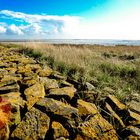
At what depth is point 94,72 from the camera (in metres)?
5.43

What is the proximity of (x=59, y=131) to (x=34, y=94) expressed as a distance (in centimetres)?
95

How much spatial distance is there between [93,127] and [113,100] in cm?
87

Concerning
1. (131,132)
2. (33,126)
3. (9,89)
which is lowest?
(131,132)

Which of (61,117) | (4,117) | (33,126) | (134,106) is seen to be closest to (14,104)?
(4,117)

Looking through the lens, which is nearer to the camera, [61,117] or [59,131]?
[59,131]

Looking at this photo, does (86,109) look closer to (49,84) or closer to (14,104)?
(14,104)

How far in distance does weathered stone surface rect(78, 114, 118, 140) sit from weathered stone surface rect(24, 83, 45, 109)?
768 mm

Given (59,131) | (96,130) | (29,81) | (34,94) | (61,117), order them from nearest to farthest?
1. (59,131)
2. (96,130)
3. (61,117)
4. (34,94)
5. (29,81)

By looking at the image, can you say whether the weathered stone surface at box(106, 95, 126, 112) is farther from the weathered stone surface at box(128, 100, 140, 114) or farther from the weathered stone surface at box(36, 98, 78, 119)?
the weathered stone surface at box(36, 98, 78, 119)

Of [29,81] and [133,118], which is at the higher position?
[29,81]

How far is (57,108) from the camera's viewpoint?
2.75 meters

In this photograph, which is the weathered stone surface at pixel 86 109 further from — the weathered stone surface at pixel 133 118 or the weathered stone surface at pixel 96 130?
the weathered stone surface at pixel 133 118

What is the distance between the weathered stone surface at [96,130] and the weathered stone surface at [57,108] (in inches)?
8.5

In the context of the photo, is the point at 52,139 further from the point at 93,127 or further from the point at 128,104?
the point at 128,104
